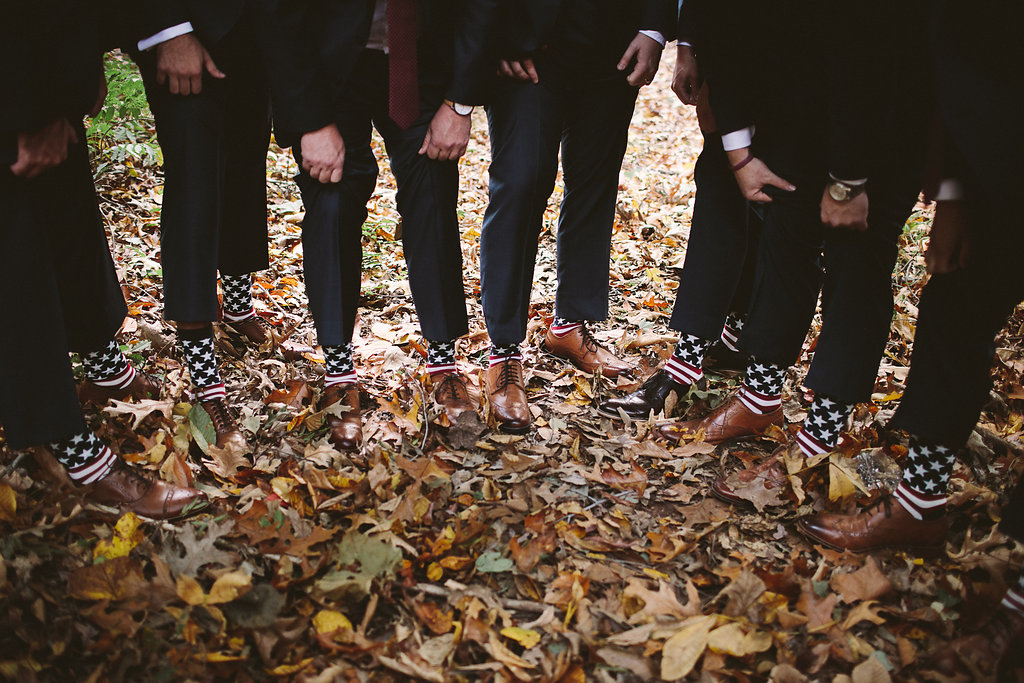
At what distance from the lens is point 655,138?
857 cm

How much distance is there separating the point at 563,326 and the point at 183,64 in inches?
81.8

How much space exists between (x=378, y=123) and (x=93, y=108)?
1.02 m

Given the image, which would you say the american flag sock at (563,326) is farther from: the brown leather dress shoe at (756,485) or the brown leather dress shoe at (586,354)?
the brown leather dress shoe at (756,485)

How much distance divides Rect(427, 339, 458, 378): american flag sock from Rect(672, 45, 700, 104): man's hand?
1.56m

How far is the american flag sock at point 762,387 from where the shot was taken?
2.67m

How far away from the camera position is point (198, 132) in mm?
2449

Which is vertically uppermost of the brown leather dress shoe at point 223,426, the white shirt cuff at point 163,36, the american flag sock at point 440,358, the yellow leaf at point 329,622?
the white shirt cuff at point 163,36

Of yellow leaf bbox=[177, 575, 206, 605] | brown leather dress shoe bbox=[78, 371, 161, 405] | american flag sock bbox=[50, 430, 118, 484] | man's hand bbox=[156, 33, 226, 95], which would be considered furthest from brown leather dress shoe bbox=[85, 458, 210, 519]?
man's hand bbox=[156, 33, 226, 95]

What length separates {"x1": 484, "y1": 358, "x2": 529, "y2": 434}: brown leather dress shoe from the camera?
9.08 feet

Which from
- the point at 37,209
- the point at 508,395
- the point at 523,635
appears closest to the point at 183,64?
the point at 37,209

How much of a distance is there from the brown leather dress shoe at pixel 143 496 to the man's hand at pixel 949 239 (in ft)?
8.53

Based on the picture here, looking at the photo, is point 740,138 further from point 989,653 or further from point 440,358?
point 989,653

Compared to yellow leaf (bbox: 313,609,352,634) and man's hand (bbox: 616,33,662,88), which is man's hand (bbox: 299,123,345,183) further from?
yellow leaf (bbox: 313,609,352,634)

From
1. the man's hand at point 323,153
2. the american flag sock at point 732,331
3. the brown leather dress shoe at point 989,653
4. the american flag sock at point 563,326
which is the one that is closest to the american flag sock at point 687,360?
the american flag sock at point 732,331
